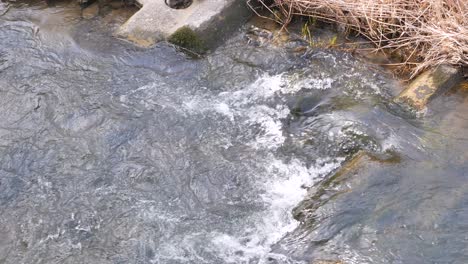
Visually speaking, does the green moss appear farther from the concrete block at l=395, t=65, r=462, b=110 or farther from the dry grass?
the concrete block at l=395, t=65, r=462, b=110

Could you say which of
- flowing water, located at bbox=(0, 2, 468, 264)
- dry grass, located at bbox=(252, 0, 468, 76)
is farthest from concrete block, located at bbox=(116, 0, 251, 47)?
dry grass, located at bbox=(252, 0, 468, 76)

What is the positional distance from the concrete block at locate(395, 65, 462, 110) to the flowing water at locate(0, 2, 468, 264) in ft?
0.51

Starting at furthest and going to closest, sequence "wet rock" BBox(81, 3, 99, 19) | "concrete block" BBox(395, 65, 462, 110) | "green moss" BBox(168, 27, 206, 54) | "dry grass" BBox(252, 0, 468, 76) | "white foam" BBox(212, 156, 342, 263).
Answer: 1. "wet rock" BBox(81, 3, 99, 19)
2. "green moss" BBox(168, 27, 206, 54)
3. "dry grass" BBox(252, 0, 468, 76)
4. "concrete block" BBox(395, 65, 462, 110)
5. "white foam" BBox(212, 156, 342, 263)

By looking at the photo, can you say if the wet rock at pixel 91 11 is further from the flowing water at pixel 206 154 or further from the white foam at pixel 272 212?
the white foam at pixel 272 212

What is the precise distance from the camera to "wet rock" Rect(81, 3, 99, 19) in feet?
21.5

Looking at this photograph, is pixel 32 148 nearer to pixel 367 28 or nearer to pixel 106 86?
pixel 106 86

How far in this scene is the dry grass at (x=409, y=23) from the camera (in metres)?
5.23

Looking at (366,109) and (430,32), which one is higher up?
(430,32)

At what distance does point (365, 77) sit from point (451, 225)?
207 cm

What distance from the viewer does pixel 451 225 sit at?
3.90 metres

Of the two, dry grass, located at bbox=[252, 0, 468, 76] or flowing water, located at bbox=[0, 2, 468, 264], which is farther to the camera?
dry grass, located at bbox=[252, 0, 468, 76]

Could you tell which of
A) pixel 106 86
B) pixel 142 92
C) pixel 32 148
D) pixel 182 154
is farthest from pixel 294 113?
pixel 32 148

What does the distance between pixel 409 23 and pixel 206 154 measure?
2677 millimetres

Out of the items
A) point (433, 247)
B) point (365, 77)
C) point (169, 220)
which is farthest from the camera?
point (365, 77)
